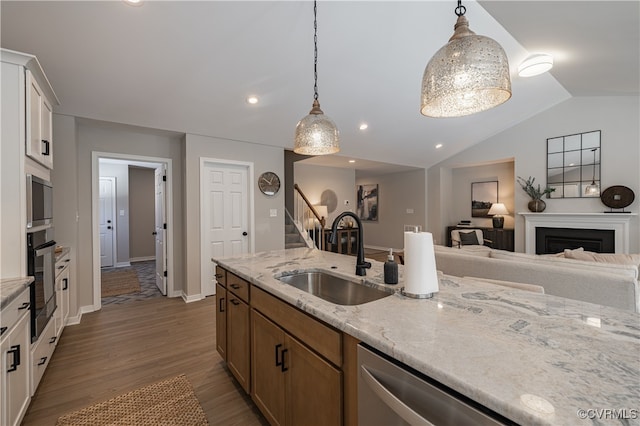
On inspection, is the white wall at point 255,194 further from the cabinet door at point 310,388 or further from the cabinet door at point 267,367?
the cabinet door at point 310,388

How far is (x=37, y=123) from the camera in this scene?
84.3 inches

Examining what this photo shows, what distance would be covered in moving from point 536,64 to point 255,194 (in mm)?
4210

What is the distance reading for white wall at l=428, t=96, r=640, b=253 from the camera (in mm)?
4812

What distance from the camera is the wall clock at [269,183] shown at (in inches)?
188

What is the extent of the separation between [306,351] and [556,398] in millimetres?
898

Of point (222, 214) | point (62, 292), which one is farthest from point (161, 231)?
point (62, 292)

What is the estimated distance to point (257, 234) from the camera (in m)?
4.79

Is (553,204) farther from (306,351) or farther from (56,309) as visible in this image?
(56,309)

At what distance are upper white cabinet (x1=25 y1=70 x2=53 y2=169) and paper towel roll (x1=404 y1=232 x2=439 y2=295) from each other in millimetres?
2491

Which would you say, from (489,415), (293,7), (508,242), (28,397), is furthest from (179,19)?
(508,242)

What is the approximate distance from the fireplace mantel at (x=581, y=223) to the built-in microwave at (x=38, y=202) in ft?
24.0

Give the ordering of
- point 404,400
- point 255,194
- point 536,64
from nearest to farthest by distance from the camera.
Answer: point 404,400, point 536,64, point 255,194

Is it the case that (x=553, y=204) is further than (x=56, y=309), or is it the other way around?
(x=553, y=204)

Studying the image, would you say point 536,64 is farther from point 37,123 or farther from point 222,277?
point 37,123
